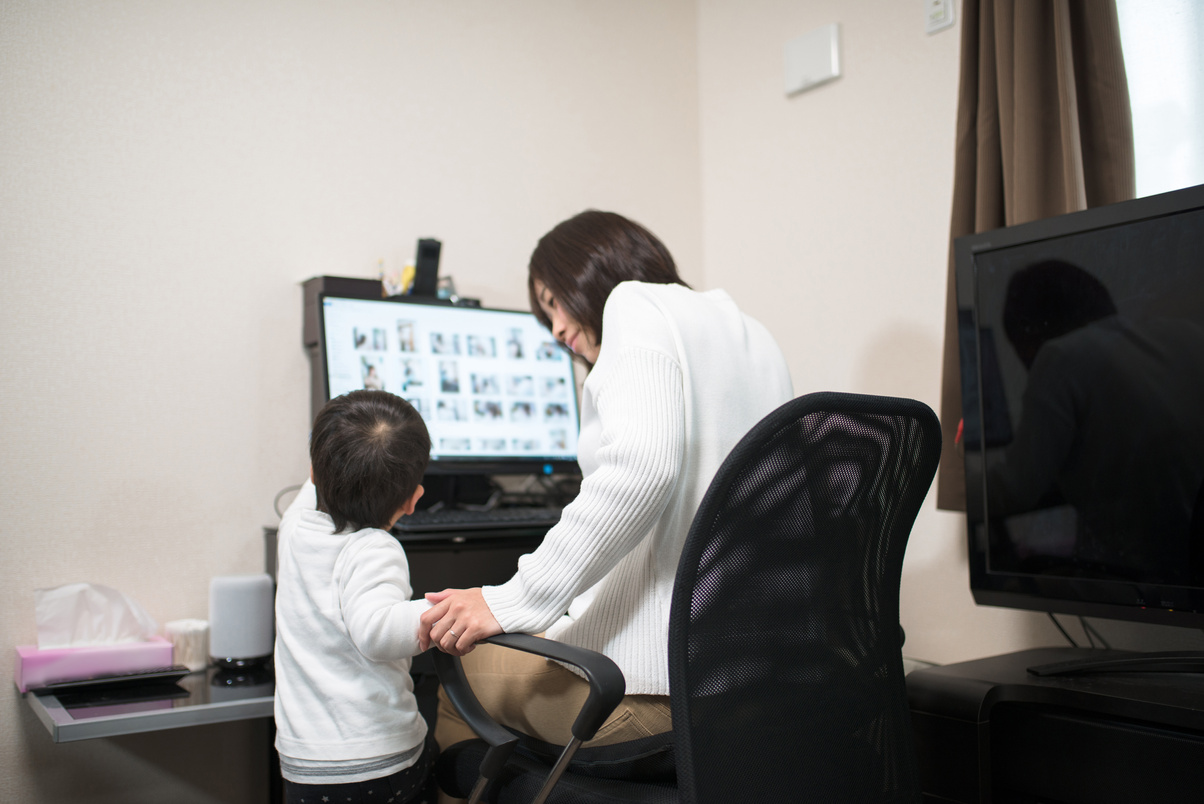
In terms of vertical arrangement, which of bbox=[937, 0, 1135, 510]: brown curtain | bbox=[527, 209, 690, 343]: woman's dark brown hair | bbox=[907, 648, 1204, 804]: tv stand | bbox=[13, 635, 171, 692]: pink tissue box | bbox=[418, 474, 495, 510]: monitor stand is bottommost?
bbox=[907, 648, 1204, 804]: tv stand

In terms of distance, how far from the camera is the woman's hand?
1.02 m

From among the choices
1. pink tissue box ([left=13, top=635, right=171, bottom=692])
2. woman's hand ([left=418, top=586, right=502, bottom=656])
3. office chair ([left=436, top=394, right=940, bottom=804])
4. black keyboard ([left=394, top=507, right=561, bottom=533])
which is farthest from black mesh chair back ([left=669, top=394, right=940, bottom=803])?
pink tissue box ([left=13, top=635, right=171, bottom=692])

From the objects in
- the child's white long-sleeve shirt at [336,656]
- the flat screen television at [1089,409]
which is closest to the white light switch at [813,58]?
the flat screen television at [1089,409]

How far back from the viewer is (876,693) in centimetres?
102

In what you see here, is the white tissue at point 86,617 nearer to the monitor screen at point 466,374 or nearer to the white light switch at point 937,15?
the monitor screen at point 466,374

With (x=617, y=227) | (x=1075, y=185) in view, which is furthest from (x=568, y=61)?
(x=1075, y=185)

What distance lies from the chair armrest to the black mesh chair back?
0.24ft

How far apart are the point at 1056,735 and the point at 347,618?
103cm

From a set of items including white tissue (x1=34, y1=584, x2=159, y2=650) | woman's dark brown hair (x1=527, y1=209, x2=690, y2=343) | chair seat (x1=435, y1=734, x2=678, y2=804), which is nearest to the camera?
chair seat (x1=435, y1=734, x2=678, y2=804)

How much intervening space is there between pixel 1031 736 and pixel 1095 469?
416 mm

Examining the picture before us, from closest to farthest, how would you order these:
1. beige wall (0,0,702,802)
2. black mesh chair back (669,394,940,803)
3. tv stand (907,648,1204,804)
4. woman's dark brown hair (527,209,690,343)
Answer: black mesh chair back (669,394,940,803) < tv stand (907,648,1204,804) < woman's dark brown hair (527,209,690,343) < beige wall (0,0,702,802)

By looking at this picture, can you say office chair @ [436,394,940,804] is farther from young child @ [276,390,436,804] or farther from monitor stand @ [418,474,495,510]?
monitor stand @ [418,474,495,510]

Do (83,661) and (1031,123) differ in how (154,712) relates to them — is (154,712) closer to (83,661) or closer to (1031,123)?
(83,661)

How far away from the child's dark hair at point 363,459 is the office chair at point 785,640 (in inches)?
11.2
